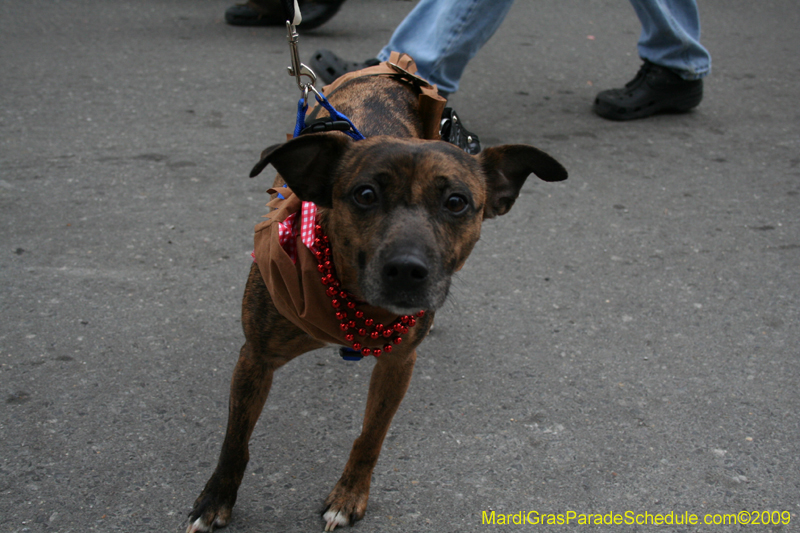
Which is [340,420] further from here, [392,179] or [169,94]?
[169,94]

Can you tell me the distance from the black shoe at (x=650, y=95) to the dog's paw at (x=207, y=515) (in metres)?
4.92

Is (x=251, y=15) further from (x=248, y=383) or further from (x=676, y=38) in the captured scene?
(x=248, y=383)

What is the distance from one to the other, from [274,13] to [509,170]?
6.04m

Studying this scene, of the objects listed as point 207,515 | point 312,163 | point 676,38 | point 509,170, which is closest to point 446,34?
point 676,38

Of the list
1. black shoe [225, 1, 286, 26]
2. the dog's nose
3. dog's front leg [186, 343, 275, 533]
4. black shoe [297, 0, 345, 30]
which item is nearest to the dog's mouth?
the dog's nose

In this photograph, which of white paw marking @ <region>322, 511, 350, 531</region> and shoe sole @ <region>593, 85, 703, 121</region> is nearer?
white paw marking @ <region>322, 511, 350, 531</region>

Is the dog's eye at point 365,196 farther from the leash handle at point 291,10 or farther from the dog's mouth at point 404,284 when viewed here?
the leash handle at point 291,10

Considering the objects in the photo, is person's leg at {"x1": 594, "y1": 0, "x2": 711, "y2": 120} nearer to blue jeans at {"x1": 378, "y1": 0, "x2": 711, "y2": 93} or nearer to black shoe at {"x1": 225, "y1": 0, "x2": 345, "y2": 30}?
blue jeans at {"x1": 378, "y1": 0, "x2": 711, "y2": 93}

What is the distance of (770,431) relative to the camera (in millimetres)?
2848

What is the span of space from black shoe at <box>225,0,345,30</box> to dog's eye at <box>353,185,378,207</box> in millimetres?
5760

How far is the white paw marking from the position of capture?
235 cm

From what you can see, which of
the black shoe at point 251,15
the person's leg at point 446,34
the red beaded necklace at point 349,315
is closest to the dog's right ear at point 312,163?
the red beaded necklace at point 349,315

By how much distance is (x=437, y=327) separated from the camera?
347 cm

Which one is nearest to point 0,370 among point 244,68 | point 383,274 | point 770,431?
point 383,274
